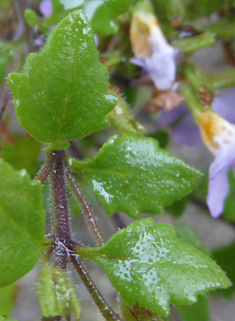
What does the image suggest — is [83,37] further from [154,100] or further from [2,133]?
[2,133]

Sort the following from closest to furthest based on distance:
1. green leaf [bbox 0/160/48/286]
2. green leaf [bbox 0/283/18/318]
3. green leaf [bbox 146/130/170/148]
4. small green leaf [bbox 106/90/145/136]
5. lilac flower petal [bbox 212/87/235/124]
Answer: green leaf [bbox 0/160/48/286]
small green leaf [bbox 106/90/145/136]
lilac flower petal [bbox 212/87/235/124]
green leaf [bbox 146/130/170/148]
green leaf [bbox 0/283/18/318]

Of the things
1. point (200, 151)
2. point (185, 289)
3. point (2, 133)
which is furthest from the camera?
point (200, 151)

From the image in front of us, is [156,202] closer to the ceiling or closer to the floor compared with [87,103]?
closer to the floor

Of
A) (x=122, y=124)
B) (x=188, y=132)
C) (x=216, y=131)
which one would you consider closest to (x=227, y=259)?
(x=188, y=132)

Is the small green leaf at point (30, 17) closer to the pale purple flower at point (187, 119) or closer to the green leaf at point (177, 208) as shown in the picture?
the pale purple flower at point (187, 119)

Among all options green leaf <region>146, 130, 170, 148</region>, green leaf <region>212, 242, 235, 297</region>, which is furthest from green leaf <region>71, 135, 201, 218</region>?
green leaf <region>212, 242, 235, 297</region>

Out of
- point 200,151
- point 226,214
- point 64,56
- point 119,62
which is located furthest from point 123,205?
point 200,151

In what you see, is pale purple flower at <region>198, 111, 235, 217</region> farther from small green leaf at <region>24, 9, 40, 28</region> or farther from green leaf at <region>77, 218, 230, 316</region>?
small green leaf at <region>24, 9, 40, 28</region>

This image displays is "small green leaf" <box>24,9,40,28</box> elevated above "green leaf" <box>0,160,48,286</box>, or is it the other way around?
"small green leaf" <box>24,9,40,28</box>
